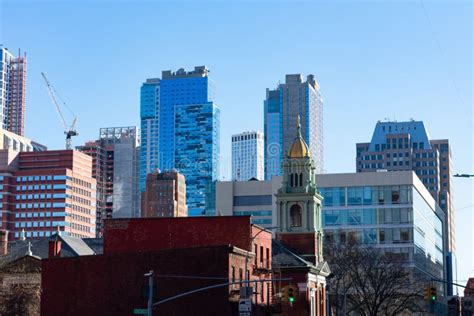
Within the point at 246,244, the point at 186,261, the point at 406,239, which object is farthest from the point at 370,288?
the point at 186,261

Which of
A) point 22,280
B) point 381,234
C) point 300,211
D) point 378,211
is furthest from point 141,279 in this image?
point 378,211

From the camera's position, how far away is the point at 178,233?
264 feet

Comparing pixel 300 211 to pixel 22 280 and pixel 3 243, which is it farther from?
pixel 22 280

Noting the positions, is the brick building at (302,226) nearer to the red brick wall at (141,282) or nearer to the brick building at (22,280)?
the brick building at (22,280)

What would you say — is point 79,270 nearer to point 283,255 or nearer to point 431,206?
point 283,255

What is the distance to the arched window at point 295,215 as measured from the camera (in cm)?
10712

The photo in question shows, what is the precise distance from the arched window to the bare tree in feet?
28.2

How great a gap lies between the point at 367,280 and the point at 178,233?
4416 centimetres

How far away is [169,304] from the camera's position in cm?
7044

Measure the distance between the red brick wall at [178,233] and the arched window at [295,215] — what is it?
1038 inches

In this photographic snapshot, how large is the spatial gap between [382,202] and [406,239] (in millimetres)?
6552

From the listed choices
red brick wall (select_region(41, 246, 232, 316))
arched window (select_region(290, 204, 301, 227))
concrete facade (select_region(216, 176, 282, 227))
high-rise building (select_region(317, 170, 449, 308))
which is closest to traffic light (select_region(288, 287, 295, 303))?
red brick wall (select_region(41, 246, 232, 316))

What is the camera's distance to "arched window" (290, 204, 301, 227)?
107 metres

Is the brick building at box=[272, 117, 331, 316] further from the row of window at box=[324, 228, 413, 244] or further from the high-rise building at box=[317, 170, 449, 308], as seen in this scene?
the row of window at box=[324, 228, 413, 244]
